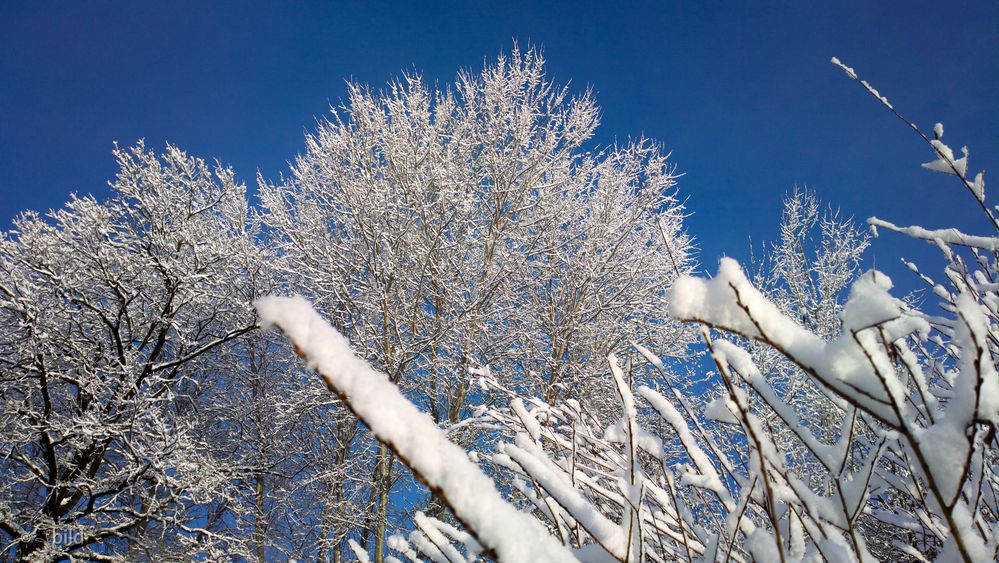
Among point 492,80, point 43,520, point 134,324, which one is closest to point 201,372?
point 134,324

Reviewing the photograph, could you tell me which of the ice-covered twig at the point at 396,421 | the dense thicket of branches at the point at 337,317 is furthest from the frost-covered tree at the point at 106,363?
the ice-covered twig at the point at 396,421

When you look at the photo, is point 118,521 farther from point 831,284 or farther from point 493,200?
point 831,284

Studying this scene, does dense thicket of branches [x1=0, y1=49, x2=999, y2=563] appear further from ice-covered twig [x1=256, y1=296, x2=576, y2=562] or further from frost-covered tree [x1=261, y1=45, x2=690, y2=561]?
ice-covered twig [x1=256, y1=296, x2=576, y2=562]

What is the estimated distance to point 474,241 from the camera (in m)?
6.87

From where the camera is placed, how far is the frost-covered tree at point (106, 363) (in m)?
5.35

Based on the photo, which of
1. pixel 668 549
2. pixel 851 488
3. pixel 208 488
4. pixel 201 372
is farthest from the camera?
pixel 201 372

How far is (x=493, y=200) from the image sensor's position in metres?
7.71

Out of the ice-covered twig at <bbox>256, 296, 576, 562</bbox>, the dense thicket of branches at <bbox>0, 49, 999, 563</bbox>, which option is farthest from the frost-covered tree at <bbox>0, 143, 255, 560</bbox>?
the ice-covered twig at <bbox>256, 296, 576, 562</bbox>

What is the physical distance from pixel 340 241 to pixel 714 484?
6947mm

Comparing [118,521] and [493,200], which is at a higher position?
[493,200]

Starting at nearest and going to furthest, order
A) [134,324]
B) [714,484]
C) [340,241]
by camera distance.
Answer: [714,484] < [134,324] < [340,241]

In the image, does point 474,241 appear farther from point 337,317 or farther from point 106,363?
point 106,363

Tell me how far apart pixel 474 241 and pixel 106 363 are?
16.2 ft

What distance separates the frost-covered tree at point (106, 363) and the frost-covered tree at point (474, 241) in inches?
52.6
